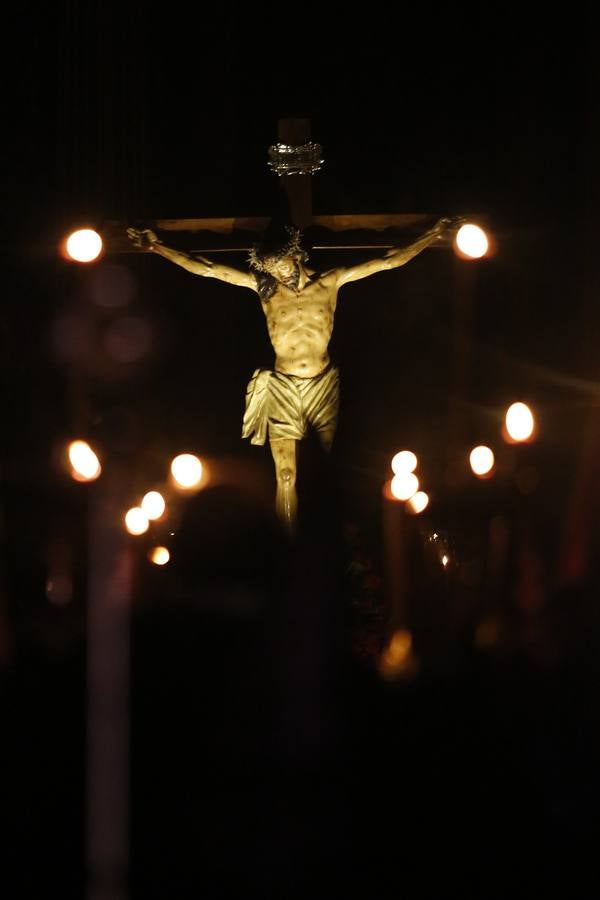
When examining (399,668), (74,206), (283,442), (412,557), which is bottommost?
(399,668)

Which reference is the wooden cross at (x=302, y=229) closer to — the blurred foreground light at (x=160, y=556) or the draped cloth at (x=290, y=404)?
the draped cloth at (x=290, y=404)

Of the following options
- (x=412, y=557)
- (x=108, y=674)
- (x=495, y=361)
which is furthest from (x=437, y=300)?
(x=108, y=674)

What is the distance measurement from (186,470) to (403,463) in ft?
2.44

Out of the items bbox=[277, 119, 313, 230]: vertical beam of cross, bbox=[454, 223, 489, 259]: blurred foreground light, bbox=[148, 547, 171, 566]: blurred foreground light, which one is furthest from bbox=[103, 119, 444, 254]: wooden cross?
bbox=[148, 547, 171, 566]: blurred foreground light

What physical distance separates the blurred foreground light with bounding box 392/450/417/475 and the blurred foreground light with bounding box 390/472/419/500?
0.02 meters

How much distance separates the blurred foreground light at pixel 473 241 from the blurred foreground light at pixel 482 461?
0.65 metres

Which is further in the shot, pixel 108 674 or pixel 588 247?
pixel 588 247

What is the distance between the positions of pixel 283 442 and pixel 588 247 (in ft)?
5.35

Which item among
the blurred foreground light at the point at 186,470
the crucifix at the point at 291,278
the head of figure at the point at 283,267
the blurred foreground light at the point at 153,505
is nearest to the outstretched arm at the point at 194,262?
the crucifix at the point at 291,278

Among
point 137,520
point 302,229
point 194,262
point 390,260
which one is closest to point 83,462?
point 137,520

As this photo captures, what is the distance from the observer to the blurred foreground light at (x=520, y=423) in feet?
13.5

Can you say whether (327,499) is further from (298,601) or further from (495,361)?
(495,361)

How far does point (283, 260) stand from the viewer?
171 inches

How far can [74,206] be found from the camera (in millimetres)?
4844
